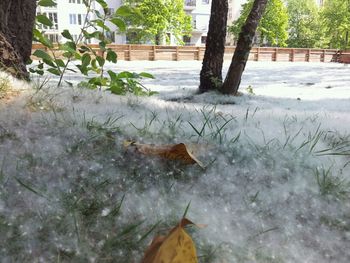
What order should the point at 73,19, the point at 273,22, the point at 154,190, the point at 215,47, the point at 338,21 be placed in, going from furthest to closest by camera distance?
the point at 73,19, the point at 338,21, the point at 273,22, the point at 215,47, the point at 154,190

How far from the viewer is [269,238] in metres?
0.99

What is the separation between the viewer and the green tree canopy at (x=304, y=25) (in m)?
46.3

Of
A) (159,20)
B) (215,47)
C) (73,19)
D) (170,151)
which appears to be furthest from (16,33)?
(73,19)

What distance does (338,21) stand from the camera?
3900 centimetres

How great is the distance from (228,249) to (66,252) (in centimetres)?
42

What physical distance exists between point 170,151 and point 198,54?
974 inches

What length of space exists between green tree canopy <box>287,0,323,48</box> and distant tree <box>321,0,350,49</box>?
2.81 m

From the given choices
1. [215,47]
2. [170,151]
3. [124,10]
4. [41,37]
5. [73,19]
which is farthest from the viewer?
[73,19]

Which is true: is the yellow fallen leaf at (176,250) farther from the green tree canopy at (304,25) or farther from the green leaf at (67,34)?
the green tree canopy at (304,25)

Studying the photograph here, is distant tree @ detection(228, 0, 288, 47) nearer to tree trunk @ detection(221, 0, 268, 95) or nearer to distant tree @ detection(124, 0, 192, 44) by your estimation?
distant tree @ detection(124, 0, 192, 44)

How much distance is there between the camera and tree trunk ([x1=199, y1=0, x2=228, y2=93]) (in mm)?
4656

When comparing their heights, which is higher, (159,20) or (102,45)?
(159,20)

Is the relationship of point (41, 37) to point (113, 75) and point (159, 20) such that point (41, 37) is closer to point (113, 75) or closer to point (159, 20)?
point (113, 75)

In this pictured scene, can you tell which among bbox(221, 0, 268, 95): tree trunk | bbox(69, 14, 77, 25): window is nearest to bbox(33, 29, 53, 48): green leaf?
bbox(221, 0, 268, 95): tree trunk
